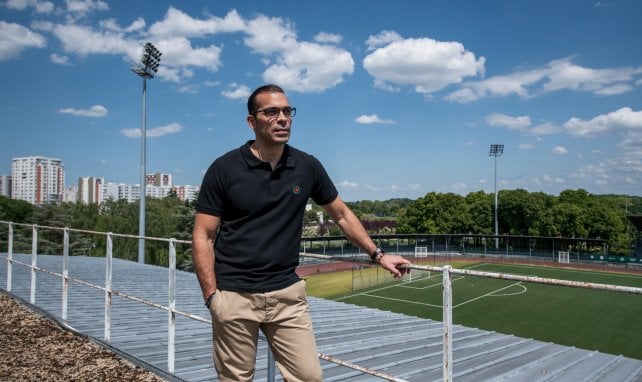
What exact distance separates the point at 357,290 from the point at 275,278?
36.9 meters

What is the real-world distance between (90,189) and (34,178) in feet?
43.8

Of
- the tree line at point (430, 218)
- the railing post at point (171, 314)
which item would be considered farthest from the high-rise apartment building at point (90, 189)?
the railing post at point (171, 314)

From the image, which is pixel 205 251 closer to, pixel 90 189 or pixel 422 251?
pixel 422 251

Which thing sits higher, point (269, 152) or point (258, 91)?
point (258, 91)

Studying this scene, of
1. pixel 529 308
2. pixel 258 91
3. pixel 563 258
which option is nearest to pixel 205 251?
pixel 258 91

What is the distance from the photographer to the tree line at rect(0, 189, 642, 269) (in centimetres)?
5506

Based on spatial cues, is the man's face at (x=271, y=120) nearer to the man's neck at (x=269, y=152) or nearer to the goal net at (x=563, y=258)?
the man's neck at (x=269, y=152)

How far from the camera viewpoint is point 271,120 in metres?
2.21

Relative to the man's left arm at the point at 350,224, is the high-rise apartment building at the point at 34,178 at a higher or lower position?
higher

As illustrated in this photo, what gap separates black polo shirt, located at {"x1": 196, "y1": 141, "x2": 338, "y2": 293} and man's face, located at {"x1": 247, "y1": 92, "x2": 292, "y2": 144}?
0.12 meters

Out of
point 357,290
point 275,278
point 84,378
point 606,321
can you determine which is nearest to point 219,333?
point 275,278

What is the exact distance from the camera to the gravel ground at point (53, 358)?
4.14m

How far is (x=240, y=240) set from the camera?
213 centimetres

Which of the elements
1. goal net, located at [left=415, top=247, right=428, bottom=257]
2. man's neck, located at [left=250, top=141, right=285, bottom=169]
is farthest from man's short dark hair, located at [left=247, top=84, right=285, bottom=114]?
goal net, located at [left=415, top=247, right=428, bottom=257]
